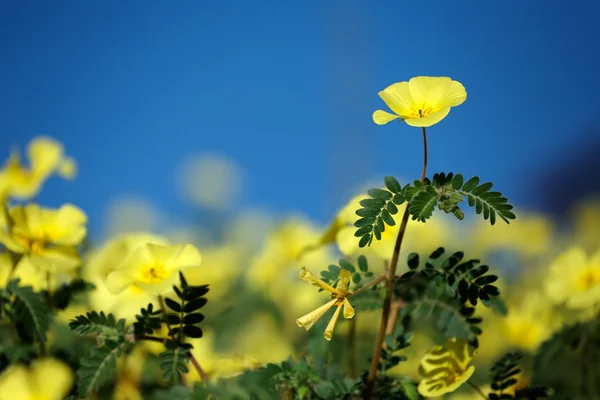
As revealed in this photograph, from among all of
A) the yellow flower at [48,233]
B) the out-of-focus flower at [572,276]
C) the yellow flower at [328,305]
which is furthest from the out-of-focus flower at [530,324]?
the yellow flower at [48,233]

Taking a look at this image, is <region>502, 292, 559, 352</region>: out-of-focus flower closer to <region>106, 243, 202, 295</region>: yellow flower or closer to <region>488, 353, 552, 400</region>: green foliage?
<region>488, 353, 552, 400</region>: green foliage

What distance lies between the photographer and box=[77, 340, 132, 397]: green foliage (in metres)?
0.79

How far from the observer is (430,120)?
2.45 feet

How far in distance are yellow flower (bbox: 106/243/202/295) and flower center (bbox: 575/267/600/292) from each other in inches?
26.3

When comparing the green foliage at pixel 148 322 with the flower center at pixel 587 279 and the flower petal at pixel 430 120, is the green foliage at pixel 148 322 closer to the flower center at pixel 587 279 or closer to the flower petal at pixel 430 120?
the flower petal at pixel 430 120

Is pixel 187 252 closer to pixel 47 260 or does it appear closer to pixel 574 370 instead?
pixel 47 260

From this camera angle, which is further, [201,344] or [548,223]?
[548,223]

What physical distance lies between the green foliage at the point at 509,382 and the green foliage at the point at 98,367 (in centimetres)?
48

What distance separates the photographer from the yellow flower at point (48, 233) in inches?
41.4

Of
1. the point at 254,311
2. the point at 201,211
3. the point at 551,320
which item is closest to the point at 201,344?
the point at 254,311

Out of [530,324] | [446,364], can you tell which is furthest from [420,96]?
[530,324]

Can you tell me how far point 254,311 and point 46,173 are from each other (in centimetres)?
65

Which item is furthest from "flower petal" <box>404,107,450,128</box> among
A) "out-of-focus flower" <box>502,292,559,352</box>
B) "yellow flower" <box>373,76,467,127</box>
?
"out-of-focus flower" <box>502,292,559,352</box>

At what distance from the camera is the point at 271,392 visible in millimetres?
748
